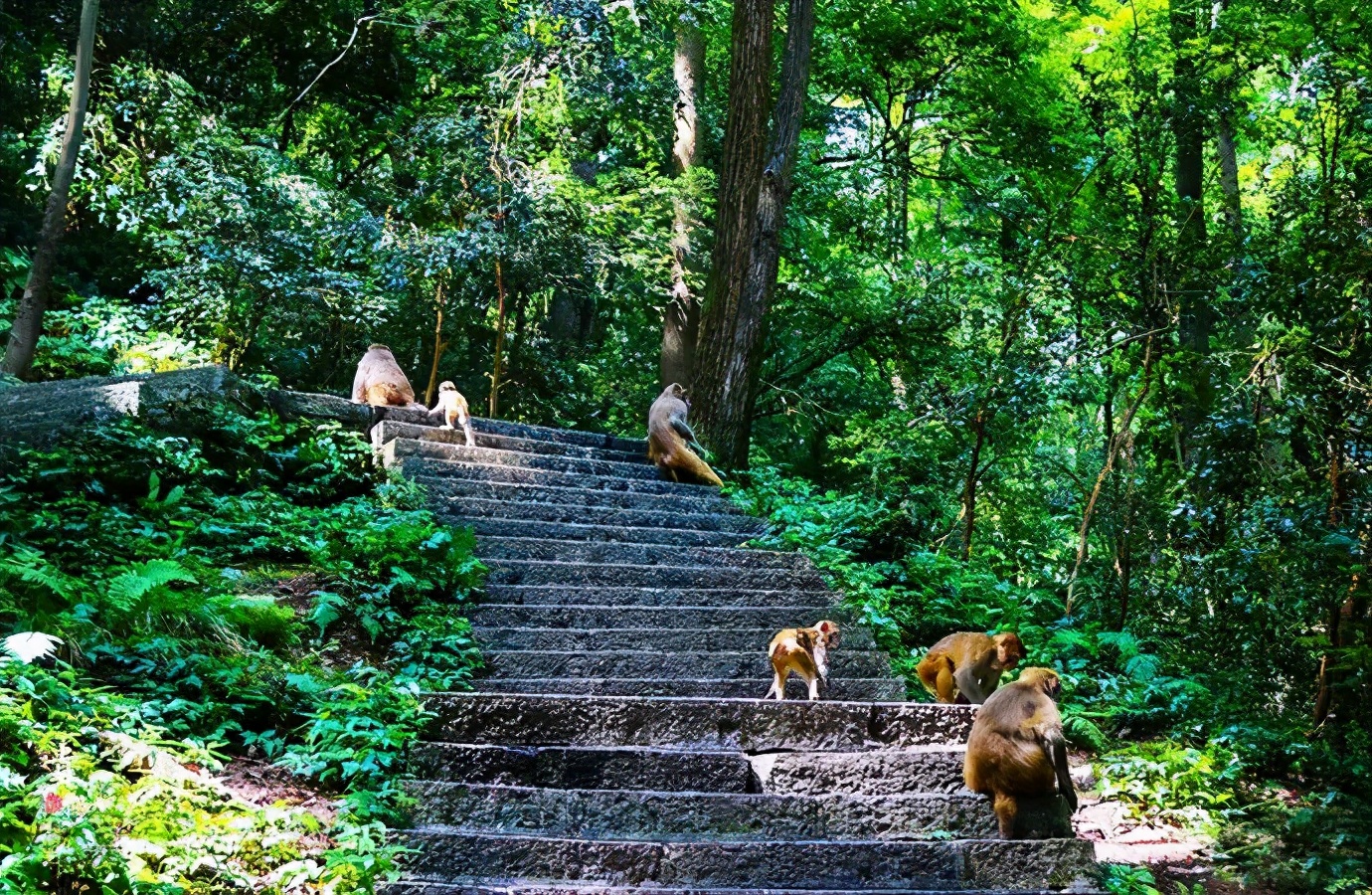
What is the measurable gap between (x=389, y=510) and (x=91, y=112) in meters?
8.14

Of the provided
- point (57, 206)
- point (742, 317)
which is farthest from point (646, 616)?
point (57, 206)

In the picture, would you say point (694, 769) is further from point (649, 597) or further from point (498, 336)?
point (498, 336)

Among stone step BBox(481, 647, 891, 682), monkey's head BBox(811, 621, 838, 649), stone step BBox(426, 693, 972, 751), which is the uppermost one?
monkey's head BBox(811, 621, 838, 649)

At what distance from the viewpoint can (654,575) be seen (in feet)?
29.6

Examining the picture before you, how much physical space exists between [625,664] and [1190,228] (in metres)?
6.73

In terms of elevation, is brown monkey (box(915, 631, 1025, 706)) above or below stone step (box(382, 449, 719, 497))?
below

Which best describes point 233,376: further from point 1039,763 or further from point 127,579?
point 1039,763

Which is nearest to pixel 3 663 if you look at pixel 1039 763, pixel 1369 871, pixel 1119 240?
pixel 1039 763

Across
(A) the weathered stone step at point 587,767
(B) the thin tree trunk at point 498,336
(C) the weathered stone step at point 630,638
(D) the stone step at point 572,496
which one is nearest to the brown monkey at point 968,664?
(C) the weathered stone step at point 630,638

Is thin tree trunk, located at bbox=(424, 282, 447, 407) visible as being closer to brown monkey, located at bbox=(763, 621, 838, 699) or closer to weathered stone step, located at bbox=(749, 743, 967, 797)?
brown monkey, located at bbox=(763, 621, 838, 699)

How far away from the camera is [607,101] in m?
15.0

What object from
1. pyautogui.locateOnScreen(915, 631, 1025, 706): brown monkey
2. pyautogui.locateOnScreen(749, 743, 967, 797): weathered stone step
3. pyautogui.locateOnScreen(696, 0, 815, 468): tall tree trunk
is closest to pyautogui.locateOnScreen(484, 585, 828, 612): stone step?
pyautogui.locateOnScreen(915, 631, 1025, 706): brown monkey

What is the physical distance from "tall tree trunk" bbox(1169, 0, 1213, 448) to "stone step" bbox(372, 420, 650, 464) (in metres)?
5.56

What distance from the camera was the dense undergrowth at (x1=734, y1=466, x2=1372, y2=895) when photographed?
609cm
